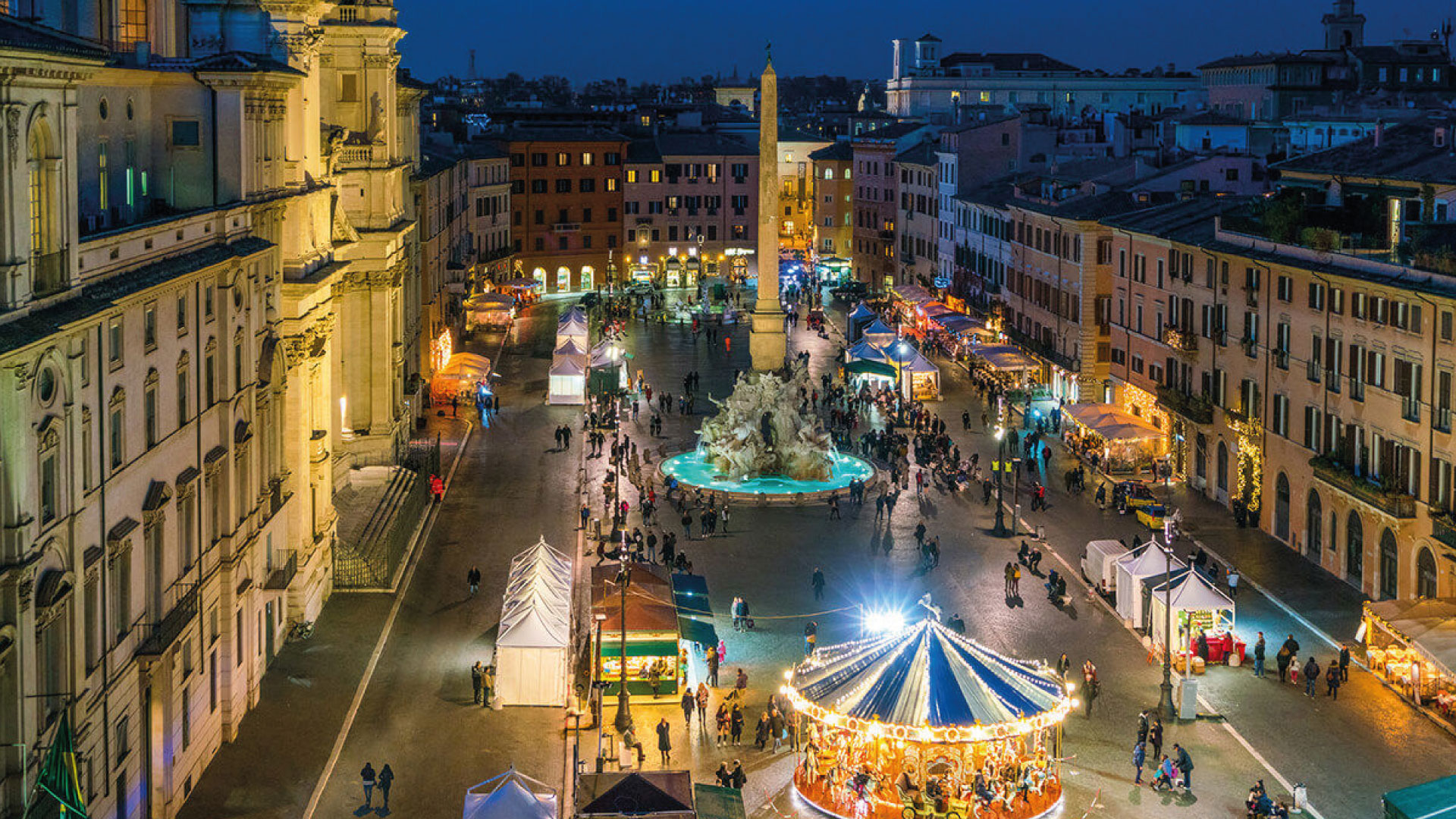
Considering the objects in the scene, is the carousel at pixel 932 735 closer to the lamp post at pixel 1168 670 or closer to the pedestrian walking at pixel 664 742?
the pedestrian walking at pixel 664 742

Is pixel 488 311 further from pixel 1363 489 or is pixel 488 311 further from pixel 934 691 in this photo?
pixel 934 691

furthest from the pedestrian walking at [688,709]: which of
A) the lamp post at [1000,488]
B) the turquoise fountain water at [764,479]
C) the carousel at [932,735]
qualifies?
the turquoise fountain water at [764,479]

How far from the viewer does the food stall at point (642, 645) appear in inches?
1640

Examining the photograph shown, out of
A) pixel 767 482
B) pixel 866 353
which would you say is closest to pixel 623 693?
pixel 767 482

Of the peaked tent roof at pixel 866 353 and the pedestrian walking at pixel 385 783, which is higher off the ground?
the peaked tent roof at pixel 866 353

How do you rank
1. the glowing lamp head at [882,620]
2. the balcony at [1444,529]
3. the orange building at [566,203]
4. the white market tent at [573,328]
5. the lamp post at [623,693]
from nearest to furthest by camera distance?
the lamp post at [623,693], the balcony at [1444,529], the glowing lamp head at [882,620], the white market tent at [573,328], the orange building at [566,203]

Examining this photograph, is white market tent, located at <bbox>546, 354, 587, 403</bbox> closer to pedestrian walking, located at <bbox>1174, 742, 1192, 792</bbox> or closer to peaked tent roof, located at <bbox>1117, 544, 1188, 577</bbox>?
peaked tent roof, located at <bbox>1117, 544, 1188, 577</bbox>

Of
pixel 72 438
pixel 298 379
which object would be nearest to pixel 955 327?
pixel 298 379

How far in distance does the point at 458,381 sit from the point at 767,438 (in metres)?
20.2

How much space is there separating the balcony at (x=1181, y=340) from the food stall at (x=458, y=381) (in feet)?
103

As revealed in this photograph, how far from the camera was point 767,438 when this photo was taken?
6894 centimetres

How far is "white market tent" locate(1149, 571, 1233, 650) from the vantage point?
44625 mm

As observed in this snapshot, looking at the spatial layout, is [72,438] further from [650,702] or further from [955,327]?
[955,327]

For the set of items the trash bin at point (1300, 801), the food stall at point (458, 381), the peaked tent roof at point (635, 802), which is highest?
the food stall at point (458, 381)
